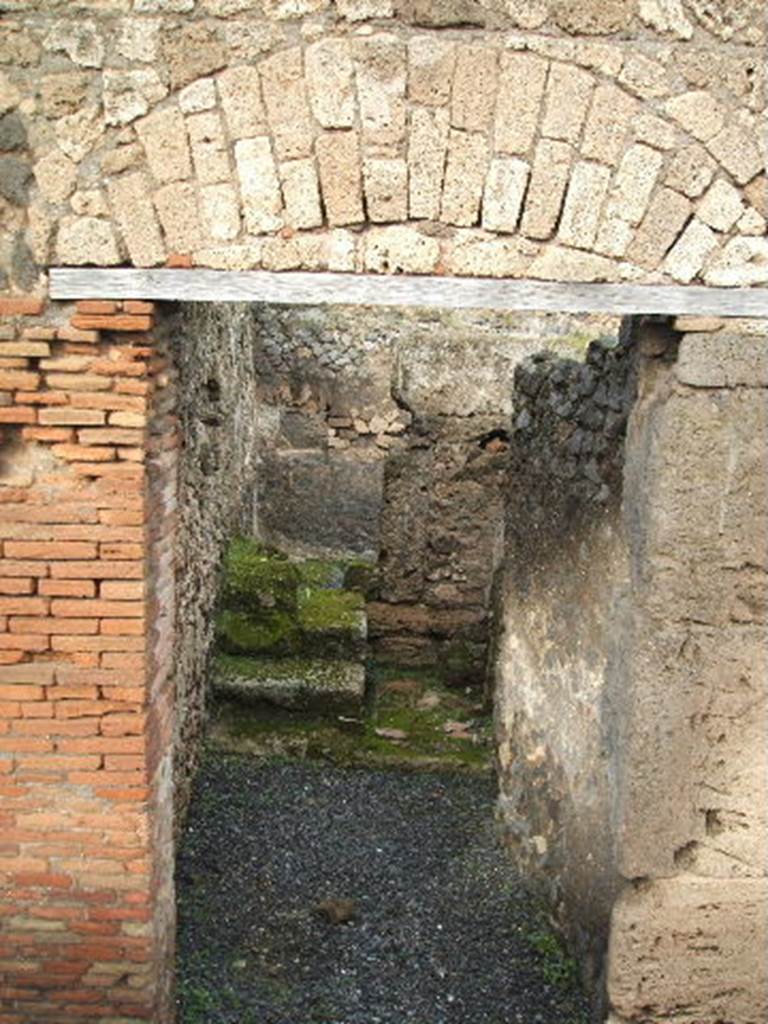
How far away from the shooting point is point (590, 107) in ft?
11.5

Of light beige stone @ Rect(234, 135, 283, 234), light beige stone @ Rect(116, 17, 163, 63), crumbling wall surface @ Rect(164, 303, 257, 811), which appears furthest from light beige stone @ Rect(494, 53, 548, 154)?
crumbling wall surface @ Rect(164, 303, 257, 811)

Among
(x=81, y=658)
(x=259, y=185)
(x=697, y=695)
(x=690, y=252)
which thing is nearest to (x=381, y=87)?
(x=259, y=185)

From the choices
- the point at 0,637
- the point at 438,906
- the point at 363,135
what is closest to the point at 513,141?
the point at 363,135

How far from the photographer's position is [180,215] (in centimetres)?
357

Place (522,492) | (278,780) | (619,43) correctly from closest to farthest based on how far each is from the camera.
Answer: (619,43), (522,492), (278,780)

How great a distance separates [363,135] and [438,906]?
14.1 ft

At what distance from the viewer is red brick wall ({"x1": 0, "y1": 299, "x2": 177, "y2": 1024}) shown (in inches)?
145

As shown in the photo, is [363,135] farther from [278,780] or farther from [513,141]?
[278,780]

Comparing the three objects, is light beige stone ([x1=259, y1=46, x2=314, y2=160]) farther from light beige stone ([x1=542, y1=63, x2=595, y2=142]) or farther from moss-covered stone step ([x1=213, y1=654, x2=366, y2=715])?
moss-covered stone step ([x1=213, y1=654, x2=366, y2=715])

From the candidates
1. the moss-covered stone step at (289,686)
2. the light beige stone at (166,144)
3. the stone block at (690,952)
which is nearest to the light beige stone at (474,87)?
the light beige stone at (166,144)

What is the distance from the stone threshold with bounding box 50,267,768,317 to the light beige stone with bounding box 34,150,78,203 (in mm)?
260

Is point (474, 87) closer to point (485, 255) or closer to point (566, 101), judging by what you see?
point (566, 101)

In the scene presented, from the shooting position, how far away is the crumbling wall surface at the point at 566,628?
15.8 feet

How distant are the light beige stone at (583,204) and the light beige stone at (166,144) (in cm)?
133
